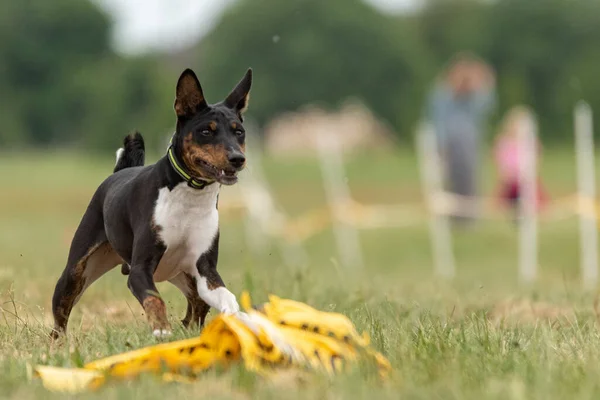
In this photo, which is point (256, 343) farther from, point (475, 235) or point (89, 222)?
point (475, 235)

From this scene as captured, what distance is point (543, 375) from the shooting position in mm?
3932

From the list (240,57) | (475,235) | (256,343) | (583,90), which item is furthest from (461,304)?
(240,57)

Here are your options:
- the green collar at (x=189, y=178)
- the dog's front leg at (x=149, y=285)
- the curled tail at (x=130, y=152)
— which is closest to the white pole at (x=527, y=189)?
the curled tail at (x=130, y=152)

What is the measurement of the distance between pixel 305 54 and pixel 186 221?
89.8 meters

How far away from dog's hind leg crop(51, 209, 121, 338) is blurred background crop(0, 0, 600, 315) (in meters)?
1.06

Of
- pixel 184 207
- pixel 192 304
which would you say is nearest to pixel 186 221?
pixel 184 207

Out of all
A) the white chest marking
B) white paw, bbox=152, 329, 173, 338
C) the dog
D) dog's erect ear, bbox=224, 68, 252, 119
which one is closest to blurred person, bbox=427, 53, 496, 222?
dog's erect ear, bbox=224, 68, 252, 119

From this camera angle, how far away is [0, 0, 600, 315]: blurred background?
59.7 feet

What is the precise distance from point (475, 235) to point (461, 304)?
14.5 metres

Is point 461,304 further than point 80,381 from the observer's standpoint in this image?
Yes

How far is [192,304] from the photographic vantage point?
5.68 meters

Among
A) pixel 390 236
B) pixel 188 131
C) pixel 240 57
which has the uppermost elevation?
pixel 240 57

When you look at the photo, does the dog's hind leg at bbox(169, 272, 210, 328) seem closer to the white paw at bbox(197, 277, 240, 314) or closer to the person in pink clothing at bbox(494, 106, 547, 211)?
the white paw at bbox(197, 277, 240, 314)

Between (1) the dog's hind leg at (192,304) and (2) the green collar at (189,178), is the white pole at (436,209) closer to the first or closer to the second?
(1) the dog's hind leg at (192,304)
